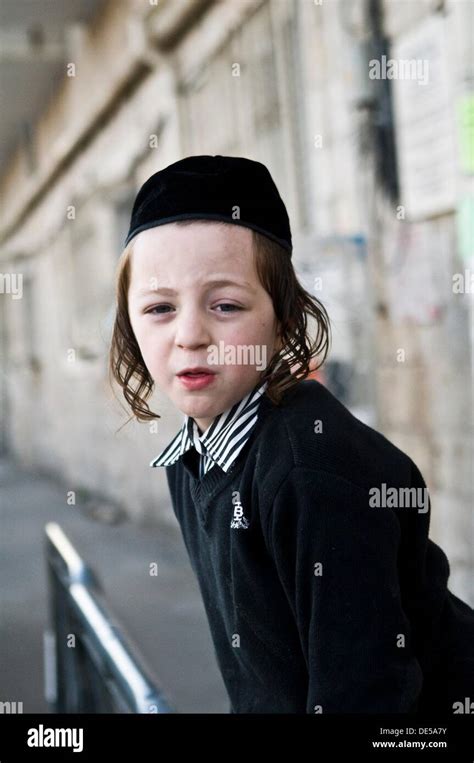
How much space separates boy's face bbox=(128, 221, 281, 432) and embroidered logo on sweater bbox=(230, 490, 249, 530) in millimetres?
108

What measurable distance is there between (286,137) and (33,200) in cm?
56

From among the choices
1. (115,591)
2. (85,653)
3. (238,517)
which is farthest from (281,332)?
(115,591)

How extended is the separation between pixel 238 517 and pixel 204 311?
0.63 ft

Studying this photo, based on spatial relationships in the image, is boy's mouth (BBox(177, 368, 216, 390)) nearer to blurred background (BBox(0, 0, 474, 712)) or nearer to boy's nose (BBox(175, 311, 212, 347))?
boy's nose (BBox(175, 311, 212, 347))

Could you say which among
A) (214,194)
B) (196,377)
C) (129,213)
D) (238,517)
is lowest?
(238,517)

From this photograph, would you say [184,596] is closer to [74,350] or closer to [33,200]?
[74,350]

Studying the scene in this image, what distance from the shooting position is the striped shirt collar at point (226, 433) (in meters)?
0.91

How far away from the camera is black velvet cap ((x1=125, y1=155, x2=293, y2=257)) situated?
2.99ft

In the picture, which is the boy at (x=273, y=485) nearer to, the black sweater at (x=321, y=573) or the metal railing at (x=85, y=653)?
the black sweater at (x=321, y=573)

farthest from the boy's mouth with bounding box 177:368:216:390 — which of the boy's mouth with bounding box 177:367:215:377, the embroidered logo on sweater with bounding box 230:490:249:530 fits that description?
the embroidered logo on sweater with bounding box 230:490:249:530

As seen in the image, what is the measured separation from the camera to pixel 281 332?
0.97 meters

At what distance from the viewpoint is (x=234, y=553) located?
871 millimetres

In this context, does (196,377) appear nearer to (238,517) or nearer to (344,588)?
(238,517)

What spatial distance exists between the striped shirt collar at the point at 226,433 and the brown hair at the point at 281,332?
24mm
